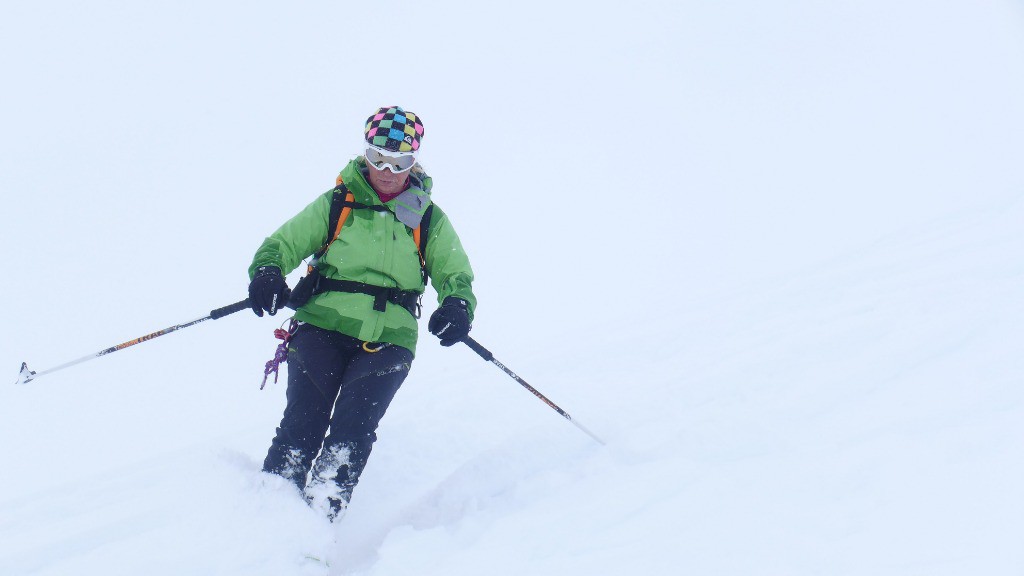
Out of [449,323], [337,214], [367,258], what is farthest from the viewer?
[337,214]

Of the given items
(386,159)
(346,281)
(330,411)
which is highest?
(386,159)

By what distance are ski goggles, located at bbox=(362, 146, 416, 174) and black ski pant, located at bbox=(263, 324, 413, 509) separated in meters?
1.05

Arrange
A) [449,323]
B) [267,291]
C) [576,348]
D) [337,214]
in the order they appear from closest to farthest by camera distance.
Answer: [267,291] < [449,323] < [337,214] < [576,348]

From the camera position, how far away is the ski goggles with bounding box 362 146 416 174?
14.8 feet

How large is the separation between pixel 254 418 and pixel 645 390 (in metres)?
4.71

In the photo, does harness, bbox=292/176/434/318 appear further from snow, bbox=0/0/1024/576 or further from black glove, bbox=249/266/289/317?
snow, bbox=0/0/1024/576

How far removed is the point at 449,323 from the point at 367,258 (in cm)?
62

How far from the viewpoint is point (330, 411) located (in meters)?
4.12

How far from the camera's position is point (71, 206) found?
24.5 metres

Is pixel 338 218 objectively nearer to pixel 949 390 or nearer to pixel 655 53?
pixel 949 390

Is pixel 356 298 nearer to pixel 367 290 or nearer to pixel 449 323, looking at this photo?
pixel 367 290

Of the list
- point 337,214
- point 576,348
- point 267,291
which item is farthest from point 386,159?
point 576,348

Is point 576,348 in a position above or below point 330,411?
below

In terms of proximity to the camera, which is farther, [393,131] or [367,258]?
[393,131]
